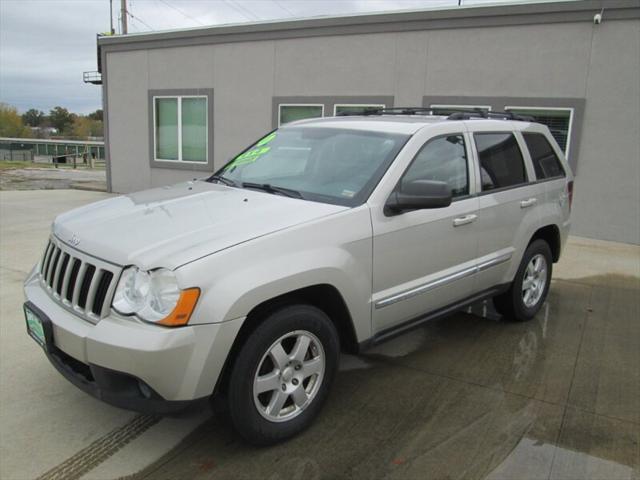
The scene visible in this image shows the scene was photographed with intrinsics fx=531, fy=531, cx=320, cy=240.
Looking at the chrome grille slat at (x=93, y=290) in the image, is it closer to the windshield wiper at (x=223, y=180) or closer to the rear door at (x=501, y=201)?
the windshield wiper at (x=223, y=180)

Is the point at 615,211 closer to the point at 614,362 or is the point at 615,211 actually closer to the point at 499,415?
the point at 614,362

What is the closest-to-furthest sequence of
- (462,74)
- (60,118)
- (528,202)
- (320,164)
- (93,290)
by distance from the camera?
(93,290), (320,164), (528,202), (462,74), (60,118)

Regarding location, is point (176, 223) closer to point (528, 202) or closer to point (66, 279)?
point (66, 279)

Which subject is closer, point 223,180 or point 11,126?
point 223,180

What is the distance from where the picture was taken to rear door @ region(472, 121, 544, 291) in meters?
4.14

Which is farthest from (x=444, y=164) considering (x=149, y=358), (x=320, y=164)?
(x=149, y=358)

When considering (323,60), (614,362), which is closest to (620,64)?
(323,60)

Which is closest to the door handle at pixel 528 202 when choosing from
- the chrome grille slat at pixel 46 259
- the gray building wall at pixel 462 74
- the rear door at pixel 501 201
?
the rear door at pixel 501 201

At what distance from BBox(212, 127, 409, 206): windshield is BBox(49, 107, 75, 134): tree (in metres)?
111

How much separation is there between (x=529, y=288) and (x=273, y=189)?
280 centimetres

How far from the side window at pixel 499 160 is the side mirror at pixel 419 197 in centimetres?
109

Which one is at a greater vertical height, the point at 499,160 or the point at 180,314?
the point at 499,160

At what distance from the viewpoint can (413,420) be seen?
3.25m

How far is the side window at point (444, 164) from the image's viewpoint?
3.62m
